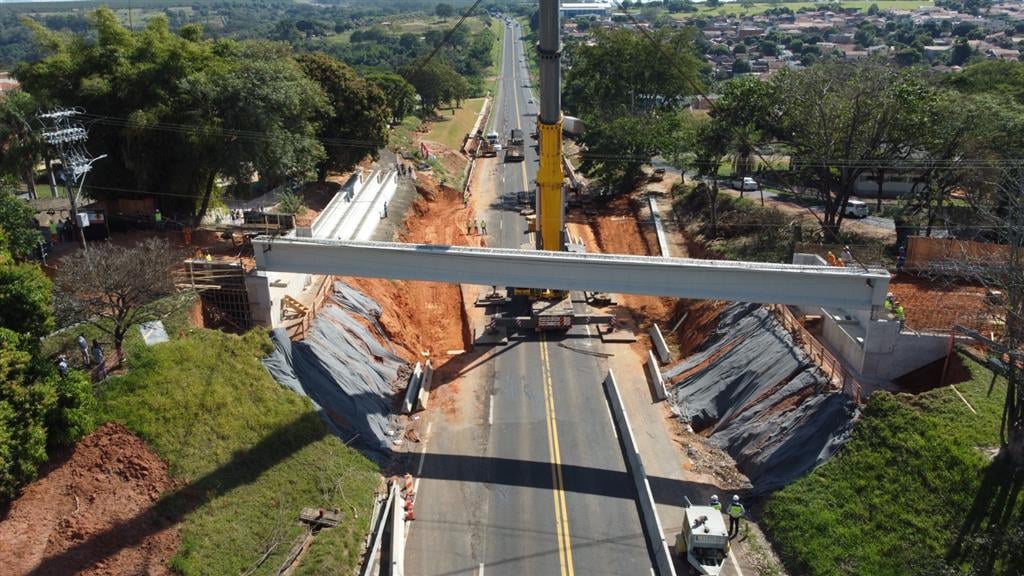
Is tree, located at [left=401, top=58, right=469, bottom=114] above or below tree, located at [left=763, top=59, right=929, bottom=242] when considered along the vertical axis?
below

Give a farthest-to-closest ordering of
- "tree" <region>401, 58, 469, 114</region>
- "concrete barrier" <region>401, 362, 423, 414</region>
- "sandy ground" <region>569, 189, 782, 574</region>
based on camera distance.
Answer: "tree" <region>401, 58, 469, 114</region>
"concrete barrier" <region>401, 362, 423, 414</region>
"sandy ground" <region>569, 189, 782, 574</region>

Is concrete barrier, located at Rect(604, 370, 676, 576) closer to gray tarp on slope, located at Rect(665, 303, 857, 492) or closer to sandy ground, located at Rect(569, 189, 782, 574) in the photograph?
sandy ground, located at Rect(569, 189, 782, 574)

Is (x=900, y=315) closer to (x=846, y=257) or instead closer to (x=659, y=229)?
(x=846, y=257)

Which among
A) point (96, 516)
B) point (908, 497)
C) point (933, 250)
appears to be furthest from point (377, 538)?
point (933, 250)

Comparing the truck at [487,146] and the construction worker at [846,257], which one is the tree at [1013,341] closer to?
the construction worker at [846,257]

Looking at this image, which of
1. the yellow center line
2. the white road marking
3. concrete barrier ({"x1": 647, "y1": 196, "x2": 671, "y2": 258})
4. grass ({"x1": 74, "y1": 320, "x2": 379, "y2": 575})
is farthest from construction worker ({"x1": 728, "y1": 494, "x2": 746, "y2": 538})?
concrete barrier ({"x1": 647, "y1": 196, "x2": 671, "y2": 258})

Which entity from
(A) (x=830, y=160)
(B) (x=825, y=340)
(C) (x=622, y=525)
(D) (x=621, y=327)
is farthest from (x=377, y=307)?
(A) (x=830, y=160)
